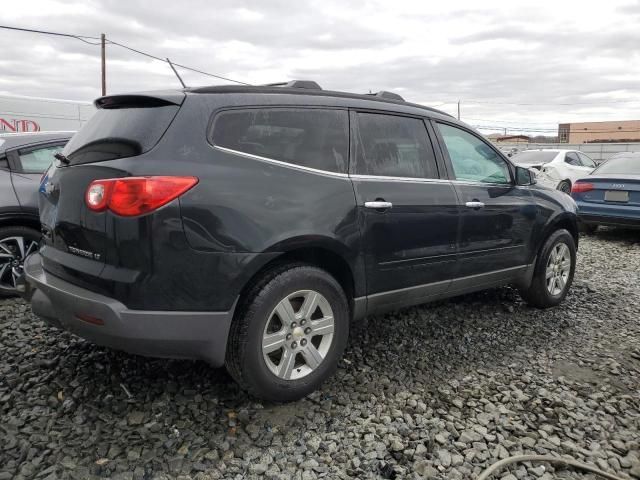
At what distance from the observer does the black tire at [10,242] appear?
14.7 ft

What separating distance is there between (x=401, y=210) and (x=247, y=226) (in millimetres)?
1119

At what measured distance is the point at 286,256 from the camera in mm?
2869

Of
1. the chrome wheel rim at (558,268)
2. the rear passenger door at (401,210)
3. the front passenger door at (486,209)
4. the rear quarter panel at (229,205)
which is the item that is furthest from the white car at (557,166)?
the rear quarter panel at (229,205)

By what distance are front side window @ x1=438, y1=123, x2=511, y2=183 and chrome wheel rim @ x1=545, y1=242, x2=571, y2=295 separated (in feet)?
3.15

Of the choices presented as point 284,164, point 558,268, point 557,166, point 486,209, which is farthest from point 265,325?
point 557,166

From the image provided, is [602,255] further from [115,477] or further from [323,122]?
[115,477]

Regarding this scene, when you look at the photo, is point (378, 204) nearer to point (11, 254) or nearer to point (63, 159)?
point (63, 159)

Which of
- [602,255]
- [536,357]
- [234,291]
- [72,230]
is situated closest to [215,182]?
[234,291]

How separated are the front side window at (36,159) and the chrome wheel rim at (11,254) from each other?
642 millimetres

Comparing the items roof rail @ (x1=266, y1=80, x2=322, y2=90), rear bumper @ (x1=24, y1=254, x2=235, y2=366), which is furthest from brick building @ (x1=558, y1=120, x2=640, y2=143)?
rear bumper @ (x1=24, y1=254, x2=235, y2=366)

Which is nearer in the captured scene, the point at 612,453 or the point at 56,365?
the point at 612,453

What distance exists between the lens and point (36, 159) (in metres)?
4.77

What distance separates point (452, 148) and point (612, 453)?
2.22m

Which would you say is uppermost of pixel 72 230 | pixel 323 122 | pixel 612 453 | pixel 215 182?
pixel 323 122
